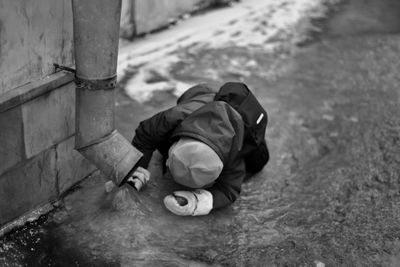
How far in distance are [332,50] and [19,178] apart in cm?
435

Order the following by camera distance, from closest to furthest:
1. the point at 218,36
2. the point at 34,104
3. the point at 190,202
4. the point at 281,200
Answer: the point at 34,104 → the point at 190,202 → the point at 281,200 → the point at 218,36

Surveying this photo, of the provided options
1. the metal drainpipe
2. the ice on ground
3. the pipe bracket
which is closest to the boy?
the metal drainpipe

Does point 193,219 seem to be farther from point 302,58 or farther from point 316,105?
point 302,58

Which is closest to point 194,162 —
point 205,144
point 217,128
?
point 205,144

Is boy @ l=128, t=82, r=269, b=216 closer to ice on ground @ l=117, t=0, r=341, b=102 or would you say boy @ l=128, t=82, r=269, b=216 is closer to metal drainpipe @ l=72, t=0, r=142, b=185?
metal drainpipe @ l=72, t=0, r=142, b=185

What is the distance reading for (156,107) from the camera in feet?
15.7

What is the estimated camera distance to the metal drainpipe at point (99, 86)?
269 centimetres

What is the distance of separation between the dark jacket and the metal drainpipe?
340 millimetres

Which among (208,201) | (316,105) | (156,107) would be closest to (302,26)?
(316,105)

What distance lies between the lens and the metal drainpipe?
2693 mm

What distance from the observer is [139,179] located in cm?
355

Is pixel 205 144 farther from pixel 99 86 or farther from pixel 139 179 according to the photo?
pixel 99 86

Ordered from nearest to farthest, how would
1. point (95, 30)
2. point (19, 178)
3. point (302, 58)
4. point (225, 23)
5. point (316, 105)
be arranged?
1. point (95, 30)
2. point (19, 178)
3. point (316, 105)
4. point (302, 58)
5. point (225, 23)

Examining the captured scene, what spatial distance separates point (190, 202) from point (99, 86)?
0.99m
